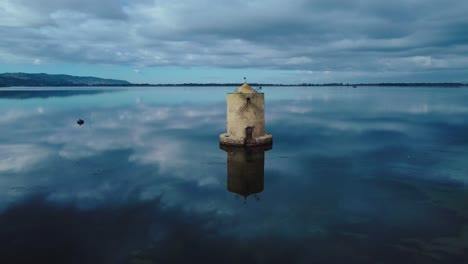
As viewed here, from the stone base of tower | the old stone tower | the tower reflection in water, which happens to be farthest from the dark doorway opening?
the tower reflection in water

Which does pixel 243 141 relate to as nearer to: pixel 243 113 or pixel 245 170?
pixel 243 113

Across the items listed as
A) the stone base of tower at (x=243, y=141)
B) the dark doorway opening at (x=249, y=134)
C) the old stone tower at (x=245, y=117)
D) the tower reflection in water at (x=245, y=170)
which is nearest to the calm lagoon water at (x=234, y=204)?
the tower reflection in water at (x=245, y=170)

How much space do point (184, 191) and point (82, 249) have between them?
5624 mm

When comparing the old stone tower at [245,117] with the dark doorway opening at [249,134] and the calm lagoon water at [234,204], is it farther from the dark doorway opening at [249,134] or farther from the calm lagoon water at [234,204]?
the calm lagoon water at [234,204]

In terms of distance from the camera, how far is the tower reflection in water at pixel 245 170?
1498cm

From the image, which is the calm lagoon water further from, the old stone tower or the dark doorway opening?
the dark doorway opening

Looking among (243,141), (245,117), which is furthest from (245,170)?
(245,117)

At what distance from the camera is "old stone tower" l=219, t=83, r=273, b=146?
21.8m

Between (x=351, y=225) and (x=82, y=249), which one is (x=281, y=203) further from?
(x=82, y=249)

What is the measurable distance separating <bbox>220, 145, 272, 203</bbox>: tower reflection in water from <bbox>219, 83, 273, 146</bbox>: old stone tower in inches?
22.4

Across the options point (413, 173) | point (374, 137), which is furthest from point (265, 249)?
point (374, 137)

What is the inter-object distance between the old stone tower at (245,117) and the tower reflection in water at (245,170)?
1.87 feet

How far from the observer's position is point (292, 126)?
36625mm

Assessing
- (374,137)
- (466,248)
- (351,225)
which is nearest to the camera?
(466,248)
